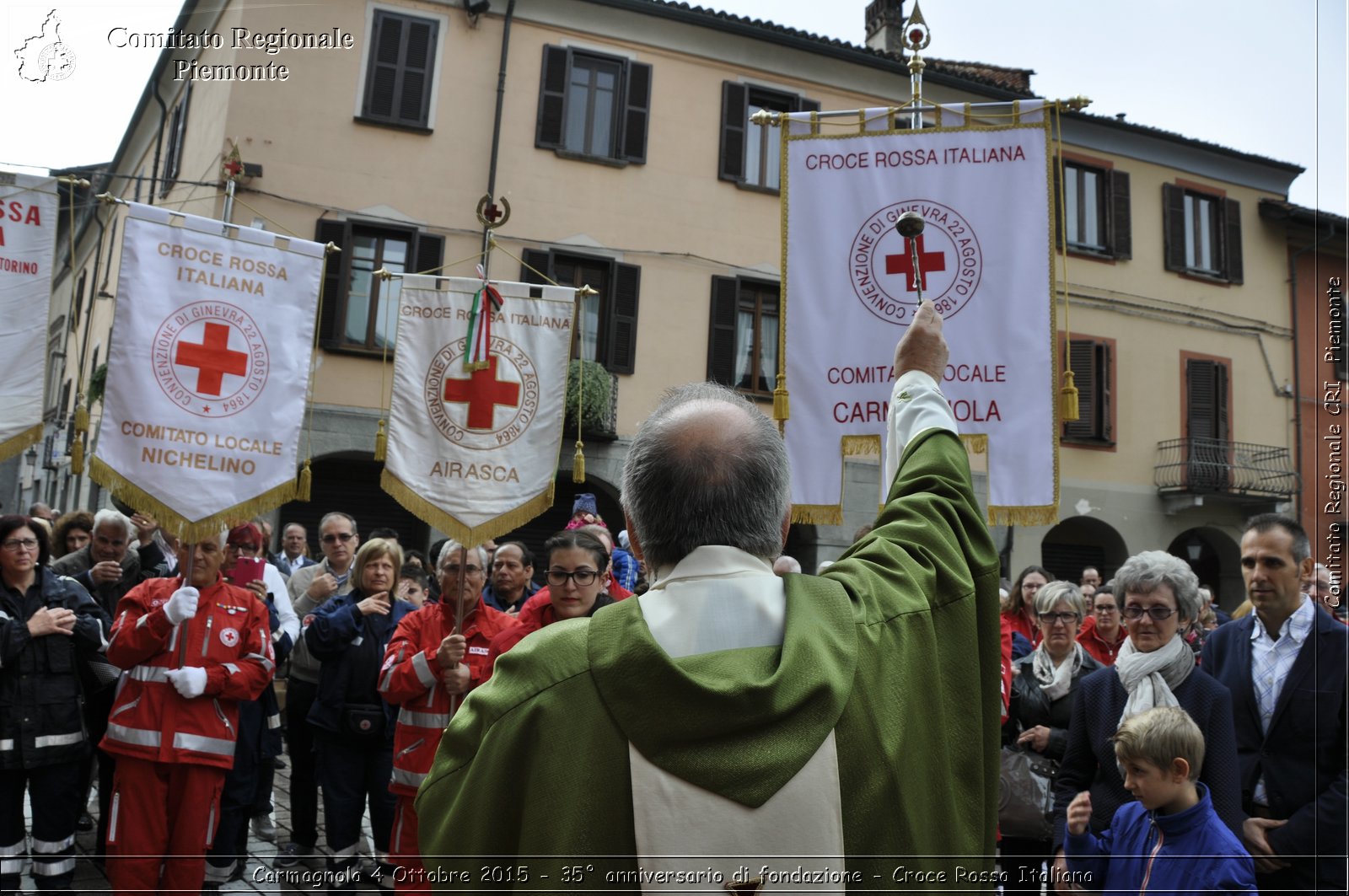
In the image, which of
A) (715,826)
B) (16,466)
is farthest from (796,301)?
(16,466)

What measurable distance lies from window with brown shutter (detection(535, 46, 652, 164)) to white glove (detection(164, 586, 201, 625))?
11.7 meters

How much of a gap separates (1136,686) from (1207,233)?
60.4ft

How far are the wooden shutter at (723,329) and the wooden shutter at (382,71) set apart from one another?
16.8ft

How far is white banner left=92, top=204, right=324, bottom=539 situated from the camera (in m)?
5.30

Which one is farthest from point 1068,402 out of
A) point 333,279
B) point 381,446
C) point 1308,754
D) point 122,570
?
point 333,279

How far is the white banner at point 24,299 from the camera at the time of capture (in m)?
5.68

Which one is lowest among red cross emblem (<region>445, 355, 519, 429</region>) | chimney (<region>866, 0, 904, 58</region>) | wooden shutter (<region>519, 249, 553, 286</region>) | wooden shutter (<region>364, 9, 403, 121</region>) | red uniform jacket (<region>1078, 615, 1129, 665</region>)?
red uniform jacket (<region>1078, 615, 1129, 665</region>)

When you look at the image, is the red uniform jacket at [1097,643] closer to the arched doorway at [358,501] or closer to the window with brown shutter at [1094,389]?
the arched doorway at [358,501]

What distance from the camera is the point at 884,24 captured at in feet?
65.1

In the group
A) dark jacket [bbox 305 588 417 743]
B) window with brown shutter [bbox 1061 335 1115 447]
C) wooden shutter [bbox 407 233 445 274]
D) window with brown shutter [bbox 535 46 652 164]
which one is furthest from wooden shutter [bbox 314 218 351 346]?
window with brown shutter [bbox 1061 335 1115 447]

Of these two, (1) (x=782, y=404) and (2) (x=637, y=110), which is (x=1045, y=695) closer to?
(1) (x=782, y=404)

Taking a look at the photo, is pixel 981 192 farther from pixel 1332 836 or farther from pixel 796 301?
pixel 1332 836

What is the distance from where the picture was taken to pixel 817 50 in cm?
1728

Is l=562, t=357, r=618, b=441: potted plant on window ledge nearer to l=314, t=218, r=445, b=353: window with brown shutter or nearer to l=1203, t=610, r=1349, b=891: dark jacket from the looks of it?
l=314, t=218, r=445, b=353: window with brown shutter
